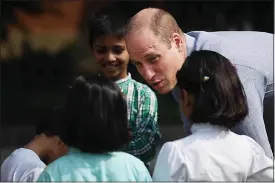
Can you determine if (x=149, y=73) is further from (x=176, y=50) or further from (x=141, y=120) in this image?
(x=141, y=120)

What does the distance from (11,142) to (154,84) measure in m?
3.28

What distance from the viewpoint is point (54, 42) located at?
6191 mm

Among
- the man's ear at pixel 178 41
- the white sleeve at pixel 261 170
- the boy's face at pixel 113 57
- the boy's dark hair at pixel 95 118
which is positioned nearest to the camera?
the boy's dark hair at pixel 95 118

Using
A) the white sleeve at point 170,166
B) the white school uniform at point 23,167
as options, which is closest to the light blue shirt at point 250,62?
the white sleeve at point 170,166

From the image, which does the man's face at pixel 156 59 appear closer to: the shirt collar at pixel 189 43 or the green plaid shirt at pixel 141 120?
the shirt collar at pixel 189 43

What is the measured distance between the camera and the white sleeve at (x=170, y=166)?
263 centimetres

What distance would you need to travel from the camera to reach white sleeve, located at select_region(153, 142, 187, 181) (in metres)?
2.63

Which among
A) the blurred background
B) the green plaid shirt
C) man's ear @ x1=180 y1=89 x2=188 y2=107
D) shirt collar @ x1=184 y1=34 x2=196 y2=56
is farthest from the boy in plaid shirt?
the blurred background

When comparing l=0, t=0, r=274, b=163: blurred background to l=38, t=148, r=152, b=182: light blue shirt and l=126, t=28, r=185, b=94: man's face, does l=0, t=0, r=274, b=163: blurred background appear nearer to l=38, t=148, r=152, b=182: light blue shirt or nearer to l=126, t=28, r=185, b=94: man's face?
l=126, t=28, r=185, b=94: man's face

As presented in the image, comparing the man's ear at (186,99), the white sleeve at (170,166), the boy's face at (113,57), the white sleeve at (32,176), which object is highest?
the boy's face at (113,57)

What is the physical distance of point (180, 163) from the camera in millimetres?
2641

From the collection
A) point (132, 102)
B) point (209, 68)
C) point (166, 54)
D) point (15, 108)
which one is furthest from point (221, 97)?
point (15, 108)

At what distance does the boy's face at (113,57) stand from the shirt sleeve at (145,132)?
214mm

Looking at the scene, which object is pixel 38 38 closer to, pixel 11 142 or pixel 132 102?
pixel 11 142
